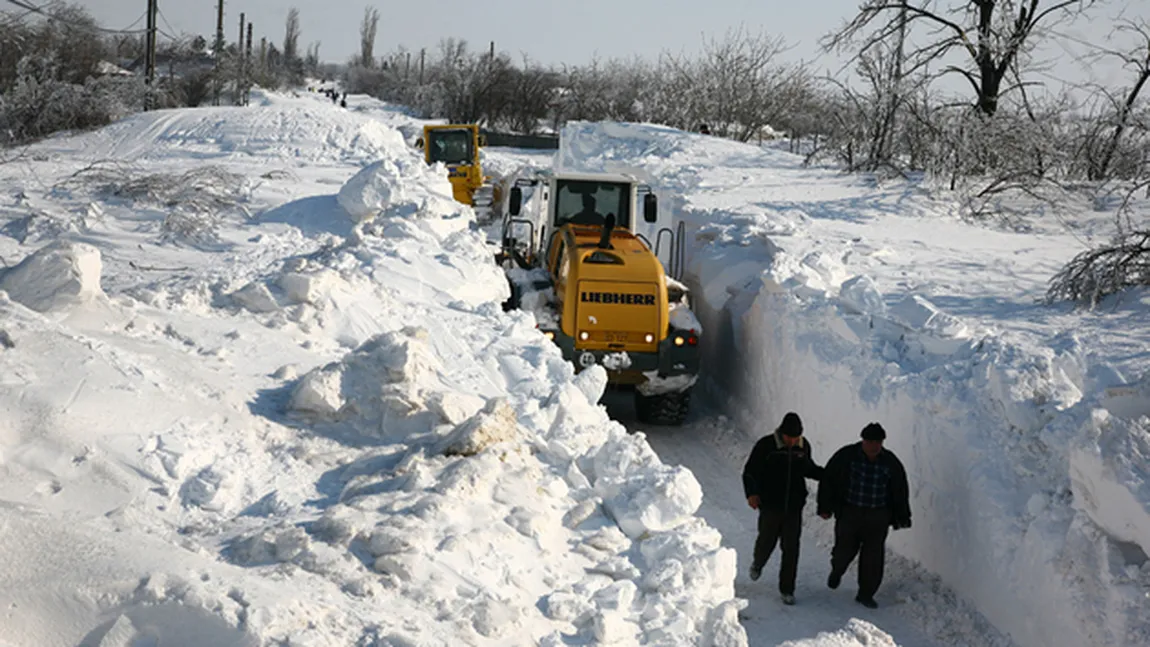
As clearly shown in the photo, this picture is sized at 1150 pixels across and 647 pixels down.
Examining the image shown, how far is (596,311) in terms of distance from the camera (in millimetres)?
11172

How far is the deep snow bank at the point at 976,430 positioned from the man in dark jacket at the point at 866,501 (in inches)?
22.0

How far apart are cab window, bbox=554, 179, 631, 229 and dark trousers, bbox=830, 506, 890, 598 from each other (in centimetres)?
656

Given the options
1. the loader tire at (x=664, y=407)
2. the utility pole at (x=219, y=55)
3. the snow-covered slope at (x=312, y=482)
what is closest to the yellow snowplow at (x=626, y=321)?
the loader tire at (x=664, y=407)

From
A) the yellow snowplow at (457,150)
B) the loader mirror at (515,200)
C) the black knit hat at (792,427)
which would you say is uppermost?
the yellow snowplow at (457,150)

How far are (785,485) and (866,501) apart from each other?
22.6 inches

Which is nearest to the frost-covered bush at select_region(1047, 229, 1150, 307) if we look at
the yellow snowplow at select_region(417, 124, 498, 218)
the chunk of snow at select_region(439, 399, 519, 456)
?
the chunk of snow at select_region(439, 399, 519, 456)

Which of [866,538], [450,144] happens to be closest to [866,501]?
[866,538]

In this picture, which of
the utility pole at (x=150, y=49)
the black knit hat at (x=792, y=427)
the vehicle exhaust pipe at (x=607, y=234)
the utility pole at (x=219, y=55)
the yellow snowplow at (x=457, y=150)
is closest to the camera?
the black knit hat at (x=792, y=427)

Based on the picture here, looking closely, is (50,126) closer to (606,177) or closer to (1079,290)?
(606,177)

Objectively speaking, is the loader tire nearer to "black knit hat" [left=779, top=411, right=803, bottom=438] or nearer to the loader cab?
"black knit hat" [left=779, top=411, right=803, bottom=438]

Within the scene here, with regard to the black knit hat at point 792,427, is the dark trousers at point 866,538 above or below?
below

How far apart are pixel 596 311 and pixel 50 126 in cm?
2063

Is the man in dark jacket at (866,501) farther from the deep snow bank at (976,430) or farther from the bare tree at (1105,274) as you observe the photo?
the bare tree at (1105,274)

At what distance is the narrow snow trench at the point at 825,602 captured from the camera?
22.7 ft
